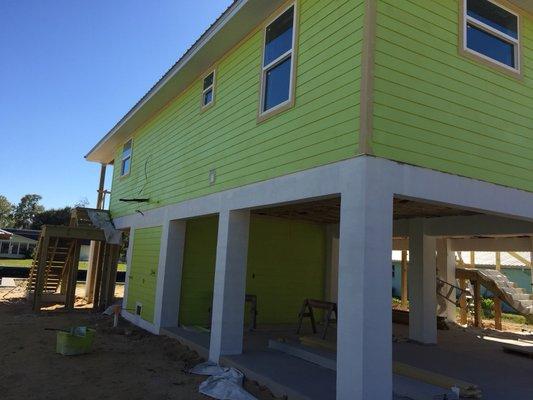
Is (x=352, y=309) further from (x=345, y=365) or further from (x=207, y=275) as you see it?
(x=207, y=275)

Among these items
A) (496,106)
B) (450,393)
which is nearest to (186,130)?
(496,106)

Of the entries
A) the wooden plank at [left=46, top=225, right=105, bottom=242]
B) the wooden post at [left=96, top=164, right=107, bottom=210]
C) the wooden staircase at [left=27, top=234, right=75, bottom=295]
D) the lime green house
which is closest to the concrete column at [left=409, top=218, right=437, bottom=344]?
the lime green house

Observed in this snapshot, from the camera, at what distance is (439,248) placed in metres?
13.9

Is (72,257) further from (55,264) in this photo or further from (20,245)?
(20,245)

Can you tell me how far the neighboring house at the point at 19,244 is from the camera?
53.1 meters

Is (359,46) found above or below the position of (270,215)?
above

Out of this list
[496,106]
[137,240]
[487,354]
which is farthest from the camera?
[137,240]

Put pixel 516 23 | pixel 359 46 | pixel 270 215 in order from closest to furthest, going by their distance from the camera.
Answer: pixel 359 46
pixel 516 23
pixel 270 215

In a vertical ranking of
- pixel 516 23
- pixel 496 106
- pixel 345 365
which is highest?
pixel 516 23

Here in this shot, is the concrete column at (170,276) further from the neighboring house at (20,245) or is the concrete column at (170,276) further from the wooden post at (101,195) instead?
the neighboring house at (20,245)

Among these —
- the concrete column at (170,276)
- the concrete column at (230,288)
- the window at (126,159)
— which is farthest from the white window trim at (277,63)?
the window at (126,159)

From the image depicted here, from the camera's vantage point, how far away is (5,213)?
8356 centimetres

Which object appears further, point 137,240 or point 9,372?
point 137,240

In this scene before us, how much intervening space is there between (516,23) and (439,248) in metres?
8.44
